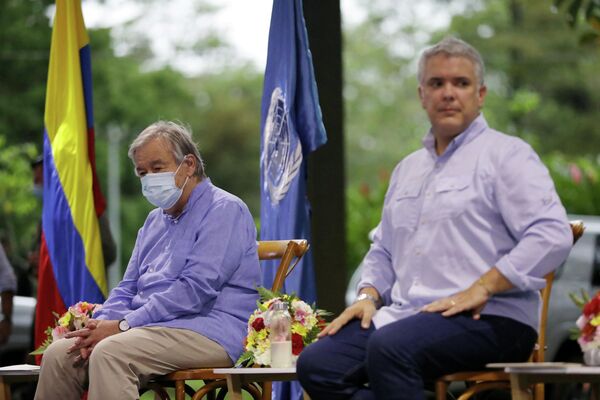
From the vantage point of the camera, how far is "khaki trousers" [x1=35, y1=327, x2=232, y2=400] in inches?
211

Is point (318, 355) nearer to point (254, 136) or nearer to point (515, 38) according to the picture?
point (515, 38)

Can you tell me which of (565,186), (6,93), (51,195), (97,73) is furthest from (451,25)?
(51,195)

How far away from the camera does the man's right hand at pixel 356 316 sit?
4805 millimetres

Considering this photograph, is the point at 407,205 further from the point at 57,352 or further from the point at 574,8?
the point at 574,8

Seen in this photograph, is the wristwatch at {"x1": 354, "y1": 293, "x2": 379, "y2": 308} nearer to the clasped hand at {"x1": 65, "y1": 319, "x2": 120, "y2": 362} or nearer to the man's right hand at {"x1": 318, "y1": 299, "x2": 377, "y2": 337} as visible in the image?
the man's right hand at {"x1": 318, "y1": 299, "x2": 377, "y2": 337}

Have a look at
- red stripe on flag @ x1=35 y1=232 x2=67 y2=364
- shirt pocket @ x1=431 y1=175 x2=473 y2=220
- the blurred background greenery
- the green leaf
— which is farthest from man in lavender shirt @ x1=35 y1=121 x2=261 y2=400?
the blurred background greenery

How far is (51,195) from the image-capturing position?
24.5 feet

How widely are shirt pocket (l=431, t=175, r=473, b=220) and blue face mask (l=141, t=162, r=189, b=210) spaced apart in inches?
59.4

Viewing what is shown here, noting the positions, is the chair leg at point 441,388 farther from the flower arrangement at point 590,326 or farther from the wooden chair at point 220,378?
the wooden chair at point 220,378

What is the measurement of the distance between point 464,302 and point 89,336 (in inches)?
74.0

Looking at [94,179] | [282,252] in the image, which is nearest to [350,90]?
[94,179]

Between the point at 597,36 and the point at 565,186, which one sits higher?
the point at 597,36

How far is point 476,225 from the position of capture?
4.63m

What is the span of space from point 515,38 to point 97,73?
37.6 ft
